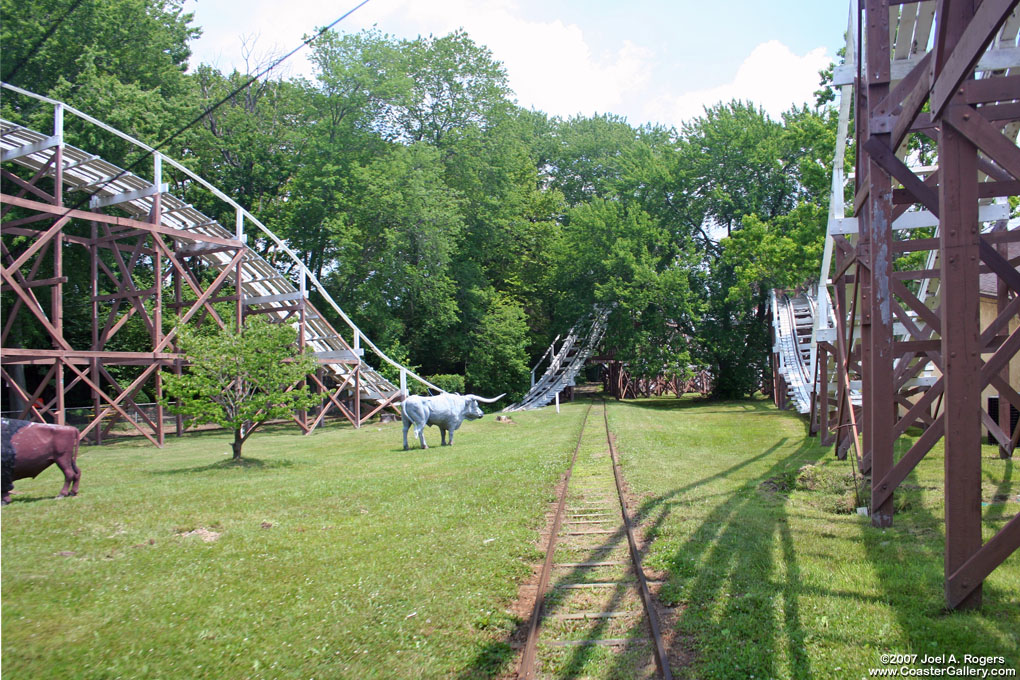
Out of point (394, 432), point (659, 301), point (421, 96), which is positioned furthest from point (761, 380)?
point (421, 96)

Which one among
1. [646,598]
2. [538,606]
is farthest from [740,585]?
[538,606]

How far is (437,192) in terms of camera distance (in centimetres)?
3725

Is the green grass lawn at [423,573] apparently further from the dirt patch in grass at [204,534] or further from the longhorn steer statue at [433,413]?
the longhorn steer statue at [433,413]

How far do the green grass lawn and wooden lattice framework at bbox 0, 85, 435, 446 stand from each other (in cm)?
891

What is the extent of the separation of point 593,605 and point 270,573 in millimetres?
3087

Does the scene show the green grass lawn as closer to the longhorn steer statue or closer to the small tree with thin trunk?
the small tree with thin trunk

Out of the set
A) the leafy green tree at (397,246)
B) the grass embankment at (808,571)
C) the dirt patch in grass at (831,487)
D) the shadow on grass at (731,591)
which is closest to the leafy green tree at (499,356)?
the leafy green tree at (397,246)

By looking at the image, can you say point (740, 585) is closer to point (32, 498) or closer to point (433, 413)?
point (32, 498)

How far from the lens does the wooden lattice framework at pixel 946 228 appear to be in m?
5.09

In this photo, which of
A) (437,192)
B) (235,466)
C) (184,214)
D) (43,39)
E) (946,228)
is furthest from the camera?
(437,192)

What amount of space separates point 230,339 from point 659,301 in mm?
24688

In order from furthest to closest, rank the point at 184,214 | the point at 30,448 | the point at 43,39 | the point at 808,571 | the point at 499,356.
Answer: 1. the point at 499,356
2. the point at 184,214
3. the point at 43,39
4. the point at 30,448
5. the point at 808,571

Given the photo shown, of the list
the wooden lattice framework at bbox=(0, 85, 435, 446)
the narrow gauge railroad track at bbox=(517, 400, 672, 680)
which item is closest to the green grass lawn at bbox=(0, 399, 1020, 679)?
the narrow gauge railroad track at bbox=(517, 400, 672, 680)

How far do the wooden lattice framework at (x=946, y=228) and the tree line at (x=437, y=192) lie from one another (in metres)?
21.0
